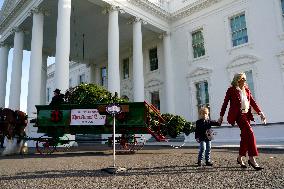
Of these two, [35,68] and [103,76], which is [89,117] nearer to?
[35,68]

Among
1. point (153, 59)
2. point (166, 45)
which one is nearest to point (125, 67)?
point (153, 59)

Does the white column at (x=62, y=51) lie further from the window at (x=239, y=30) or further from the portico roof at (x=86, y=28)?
the window at (x=239, y=30)

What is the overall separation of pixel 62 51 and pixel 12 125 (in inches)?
266

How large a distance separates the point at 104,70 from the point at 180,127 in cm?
2022

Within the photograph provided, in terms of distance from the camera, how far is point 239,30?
18.5 m

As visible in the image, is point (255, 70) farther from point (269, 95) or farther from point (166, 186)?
point (166, 186)

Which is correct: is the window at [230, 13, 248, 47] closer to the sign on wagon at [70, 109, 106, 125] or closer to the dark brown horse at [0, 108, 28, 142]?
the sign on wagon at [70, 109, 106, 125]

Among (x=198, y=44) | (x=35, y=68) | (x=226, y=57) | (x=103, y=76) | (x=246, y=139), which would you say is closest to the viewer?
(x=246, y=139)

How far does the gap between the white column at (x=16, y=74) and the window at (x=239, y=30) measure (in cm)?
1641

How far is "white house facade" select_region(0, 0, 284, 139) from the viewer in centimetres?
1636

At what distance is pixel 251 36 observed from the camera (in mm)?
17609

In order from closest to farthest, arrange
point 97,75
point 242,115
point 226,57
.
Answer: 1. point 242,115
2. point 226,57
3. point 97,75

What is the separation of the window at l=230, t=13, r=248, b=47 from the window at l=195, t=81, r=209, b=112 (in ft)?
12.1

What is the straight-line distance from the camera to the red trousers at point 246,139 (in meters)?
4.91
